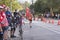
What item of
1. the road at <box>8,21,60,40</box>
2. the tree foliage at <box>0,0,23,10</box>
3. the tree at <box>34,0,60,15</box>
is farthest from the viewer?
the tree at <box>34,0,60,15</box>

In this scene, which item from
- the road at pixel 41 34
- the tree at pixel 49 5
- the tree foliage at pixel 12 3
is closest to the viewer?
the road at pixel 41 34

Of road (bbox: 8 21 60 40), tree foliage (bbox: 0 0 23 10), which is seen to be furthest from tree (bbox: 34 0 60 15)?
road (bbox: 8 21 60 40)

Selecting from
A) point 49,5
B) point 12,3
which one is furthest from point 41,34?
point 49,5

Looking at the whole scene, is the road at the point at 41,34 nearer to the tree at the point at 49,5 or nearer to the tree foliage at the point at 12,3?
the tree foliage at the point at 12,3

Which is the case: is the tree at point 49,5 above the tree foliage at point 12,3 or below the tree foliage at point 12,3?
below

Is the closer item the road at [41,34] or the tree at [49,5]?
the road at [41,34]

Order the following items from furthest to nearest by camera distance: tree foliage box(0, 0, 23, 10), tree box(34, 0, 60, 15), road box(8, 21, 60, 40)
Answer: tree box(34, 0, 60, 15), tree foliage box(0, 0, 23, 10), road box(8, 21, 60, 40)

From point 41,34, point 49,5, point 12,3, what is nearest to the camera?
point 41,34

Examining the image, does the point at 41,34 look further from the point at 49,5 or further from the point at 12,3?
the point at 49,5

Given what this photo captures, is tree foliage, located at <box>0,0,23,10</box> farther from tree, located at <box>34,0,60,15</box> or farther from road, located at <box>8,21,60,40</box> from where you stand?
tree, located at <box>34,0,60,15</box>

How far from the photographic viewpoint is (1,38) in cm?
985

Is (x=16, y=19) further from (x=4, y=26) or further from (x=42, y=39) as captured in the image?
(x=4, y=26)

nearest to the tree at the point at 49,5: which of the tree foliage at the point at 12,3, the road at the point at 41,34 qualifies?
the tree foliage at the point at 12,3

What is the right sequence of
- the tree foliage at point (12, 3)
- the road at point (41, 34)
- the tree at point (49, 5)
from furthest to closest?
1. the tree at point (49, 5)
2. the tree foliage at point (12, 3)
3. the road at point (41, 34)
